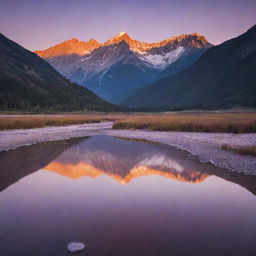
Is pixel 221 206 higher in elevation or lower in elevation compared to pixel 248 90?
lower

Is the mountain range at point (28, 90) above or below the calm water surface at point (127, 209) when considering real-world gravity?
above

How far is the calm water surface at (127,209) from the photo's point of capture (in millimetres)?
8742

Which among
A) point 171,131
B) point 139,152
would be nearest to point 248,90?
point 171,131

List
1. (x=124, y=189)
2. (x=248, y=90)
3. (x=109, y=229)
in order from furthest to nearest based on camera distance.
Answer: (x=248, y=90) < (x=124, y=189) < (x=109, y=229)

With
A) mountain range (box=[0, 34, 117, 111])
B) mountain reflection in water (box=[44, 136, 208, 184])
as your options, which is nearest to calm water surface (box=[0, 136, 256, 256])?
mountain reflection in water (box=[44, 136, 208, 184])

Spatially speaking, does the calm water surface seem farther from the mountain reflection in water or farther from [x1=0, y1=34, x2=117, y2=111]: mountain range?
[x1=0, y1=34, x2=117, y2=111]: mountain range

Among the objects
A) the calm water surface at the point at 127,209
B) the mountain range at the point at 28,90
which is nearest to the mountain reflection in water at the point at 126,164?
the calm water surface at the point at 127,209

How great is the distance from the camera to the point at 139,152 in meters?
27.4

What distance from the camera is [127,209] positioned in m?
11.9

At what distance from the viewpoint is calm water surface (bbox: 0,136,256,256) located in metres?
8.74

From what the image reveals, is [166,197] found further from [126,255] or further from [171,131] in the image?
[171,131]

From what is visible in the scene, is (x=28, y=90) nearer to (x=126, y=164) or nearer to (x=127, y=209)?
(x=126, y=164)

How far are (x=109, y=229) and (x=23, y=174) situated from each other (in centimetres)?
1071

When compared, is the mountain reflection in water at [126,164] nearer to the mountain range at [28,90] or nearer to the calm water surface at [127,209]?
the calm water surface at [127,209]
